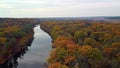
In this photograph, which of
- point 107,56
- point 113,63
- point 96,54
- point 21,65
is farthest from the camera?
point 21,65

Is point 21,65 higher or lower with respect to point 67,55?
lower

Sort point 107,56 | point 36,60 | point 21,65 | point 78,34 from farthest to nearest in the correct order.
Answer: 1. point 78,34
2. point 36,60
3. point 21,65
4. point 107,56

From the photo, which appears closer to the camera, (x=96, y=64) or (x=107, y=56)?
(x=96, y=64)

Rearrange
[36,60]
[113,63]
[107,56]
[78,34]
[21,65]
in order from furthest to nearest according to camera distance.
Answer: [78,34], [36,60], [21,65], [107,56], [113,63]

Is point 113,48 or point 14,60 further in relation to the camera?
point 14,60

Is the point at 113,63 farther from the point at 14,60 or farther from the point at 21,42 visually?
the point at 21,42

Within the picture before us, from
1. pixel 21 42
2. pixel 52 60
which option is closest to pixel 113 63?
pixel 52 60

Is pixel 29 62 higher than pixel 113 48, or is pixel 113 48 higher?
pixel 113 48

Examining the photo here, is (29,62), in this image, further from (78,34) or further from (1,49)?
(78,34)

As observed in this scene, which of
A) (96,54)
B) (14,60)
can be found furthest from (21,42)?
(96,54)

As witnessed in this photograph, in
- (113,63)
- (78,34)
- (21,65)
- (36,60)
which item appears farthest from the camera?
(78,34)
